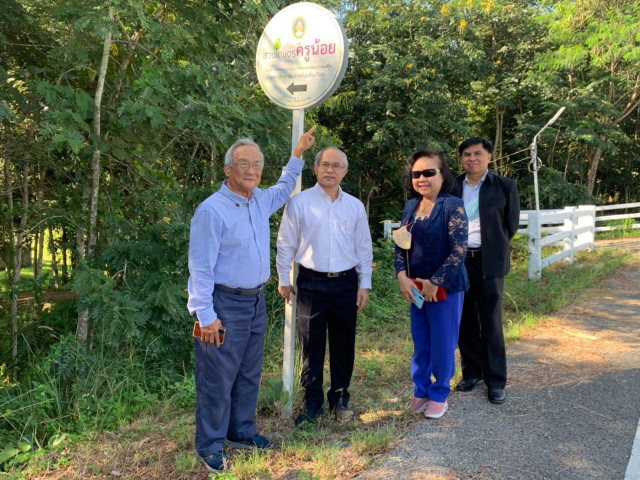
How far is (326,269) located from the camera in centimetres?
344

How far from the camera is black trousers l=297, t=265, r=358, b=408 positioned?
347 cm

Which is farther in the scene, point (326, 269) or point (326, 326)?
point (326, 326)

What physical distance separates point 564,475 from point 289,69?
3.08 metres

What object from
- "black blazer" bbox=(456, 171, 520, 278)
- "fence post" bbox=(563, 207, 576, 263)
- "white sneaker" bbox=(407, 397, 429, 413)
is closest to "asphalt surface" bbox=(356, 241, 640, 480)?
"white sneaker" bbox=(407, 397, 429, 413)

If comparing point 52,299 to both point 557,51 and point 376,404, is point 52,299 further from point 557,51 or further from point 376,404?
point 557,51

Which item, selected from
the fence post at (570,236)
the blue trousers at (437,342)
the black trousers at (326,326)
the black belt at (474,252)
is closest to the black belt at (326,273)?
the black trousers at (326,326)

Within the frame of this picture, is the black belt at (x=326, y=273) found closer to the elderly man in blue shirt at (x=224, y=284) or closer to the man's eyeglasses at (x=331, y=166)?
the elderly man in blue shirt at (x=224, y=284)

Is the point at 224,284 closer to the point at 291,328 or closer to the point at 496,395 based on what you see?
the point at 291,328

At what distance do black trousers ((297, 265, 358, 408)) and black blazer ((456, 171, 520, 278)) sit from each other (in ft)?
3.36

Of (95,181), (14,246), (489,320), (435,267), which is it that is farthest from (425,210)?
(14,246)

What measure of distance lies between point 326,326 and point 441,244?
0.99 meters

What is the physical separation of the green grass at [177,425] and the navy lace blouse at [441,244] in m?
1.04

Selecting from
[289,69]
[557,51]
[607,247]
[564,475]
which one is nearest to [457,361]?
[564,475]

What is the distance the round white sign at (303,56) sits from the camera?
11.3 feet
